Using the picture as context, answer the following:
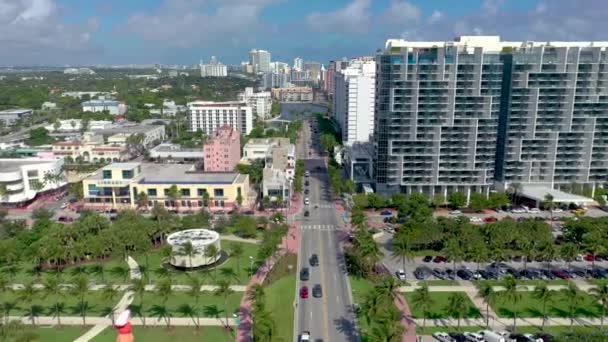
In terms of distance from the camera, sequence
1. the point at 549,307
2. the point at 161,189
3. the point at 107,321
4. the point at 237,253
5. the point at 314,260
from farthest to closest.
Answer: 1. the point at 161,189
2. the point at 314,260
3. the point at 237,253
4. the point at 549,307
5. the point at 107,321

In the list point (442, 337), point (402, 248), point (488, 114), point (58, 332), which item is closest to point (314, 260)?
point (402, 248)

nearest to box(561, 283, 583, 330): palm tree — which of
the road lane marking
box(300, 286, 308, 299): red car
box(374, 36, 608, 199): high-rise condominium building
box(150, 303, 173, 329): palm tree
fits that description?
the road lane marking

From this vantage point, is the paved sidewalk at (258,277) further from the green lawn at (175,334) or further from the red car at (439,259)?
the red car at (439,259)

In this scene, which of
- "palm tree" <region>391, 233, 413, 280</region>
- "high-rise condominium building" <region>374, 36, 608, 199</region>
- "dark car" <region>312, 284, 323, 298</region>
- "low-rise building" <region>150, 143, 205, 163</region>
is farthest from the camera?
"low-rise building" <region>150, 143, 205, 163</region>

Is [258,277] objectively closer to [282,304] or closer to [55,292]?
[282,304]

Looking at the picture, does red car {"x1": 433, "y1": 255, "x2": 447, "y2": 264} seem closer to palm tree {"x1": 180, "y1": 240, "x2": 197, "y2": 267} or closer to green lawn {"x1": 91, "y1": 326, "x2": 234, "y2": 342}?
green lawn {"x1": 91, "y1": 326, "x2": 234, "y2": 342}

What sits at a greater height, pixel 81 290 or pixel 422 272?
pixel 81 290
